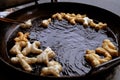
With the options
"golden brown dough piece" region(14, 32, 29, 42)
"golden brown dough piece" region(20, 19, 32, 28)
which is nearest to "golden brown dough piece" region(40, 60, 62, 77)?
"golden brown dough piece" region(14, 32, 29, 42)

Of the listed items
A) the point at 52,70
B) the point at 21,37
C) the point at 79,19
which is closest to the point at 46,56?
the point at 52,70

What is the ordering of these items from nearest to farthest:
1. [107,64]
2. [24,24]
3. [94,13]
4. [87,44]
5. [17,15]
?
[107,64] → [87,44] → [24,24] → [17,15] → [94,13]

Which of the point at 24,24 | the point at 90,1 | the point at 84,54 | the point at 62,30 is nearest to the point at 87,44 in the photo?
the point at 84,54

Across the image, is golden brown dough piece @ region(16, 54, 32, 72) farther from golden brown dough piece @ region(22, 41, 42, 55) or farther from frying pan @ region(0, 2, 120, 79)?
frying pan @ region(0, 2, 120, 79)

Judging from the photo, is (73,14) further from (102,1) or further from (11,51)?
(102,1)

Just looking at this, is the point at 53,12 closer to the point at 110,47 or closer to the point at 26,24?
the point at 26,24
